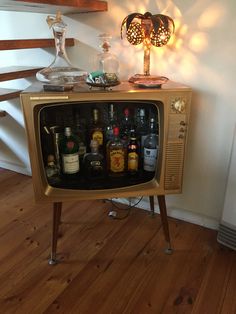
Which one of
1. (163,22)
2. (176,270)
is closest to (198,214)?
(176,270)

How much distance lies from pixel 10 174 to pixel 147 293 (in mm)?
1512

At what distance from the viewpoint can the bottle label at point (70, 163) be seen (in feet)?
3.88

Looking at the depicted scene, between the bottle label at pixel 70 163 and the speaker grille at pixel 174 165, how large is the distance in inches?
15.7

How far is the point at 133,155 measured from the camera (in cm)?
125

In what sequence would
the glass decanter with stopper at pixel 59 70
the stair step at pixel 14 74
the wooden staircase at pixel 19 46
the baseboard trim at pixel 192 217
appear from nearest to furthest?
the glass decanter with stopper at pixel 59 70 → the wooden staircase at pixel 19 46 → the stair step at pixel 14 74 → the baseboard trim at pixel 192 217

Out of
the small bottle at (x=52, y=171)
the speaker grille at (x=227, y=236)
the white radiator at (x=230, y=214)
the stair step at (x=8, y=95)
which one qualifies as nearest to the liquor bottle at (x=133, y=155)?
the small bottle at (x=52, y=171)

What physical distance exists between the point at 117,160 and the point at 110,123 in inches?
7.5

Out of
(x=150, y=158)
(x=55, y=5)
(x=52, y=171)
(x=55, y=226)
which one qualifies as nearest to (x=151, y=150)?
(x=150, y=158)

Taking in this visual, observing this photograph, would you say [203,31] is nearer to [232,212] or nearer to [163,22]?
[163,22]

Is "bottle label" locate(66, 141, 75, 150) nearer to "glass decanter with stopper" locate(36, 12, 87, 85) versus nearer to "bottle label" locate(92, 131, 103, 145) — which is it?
"bottle label" locate(92, 131, 103, 145)

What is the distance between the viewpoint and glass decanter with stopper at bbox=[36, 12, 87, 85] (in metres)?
1.12

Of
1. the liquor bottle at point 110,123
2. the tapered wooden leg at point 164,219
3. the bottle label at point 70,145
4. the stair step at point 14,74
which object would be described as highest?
the stair step at point 14,74

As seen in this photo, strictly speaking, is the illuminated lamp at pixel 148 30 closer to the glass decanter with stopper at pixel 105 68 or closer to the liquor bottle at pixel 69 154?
the glass decanter with stopper at pixel 105 68

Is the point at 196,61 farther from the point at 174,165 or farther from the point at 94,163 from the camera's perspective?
the point at 94,163
